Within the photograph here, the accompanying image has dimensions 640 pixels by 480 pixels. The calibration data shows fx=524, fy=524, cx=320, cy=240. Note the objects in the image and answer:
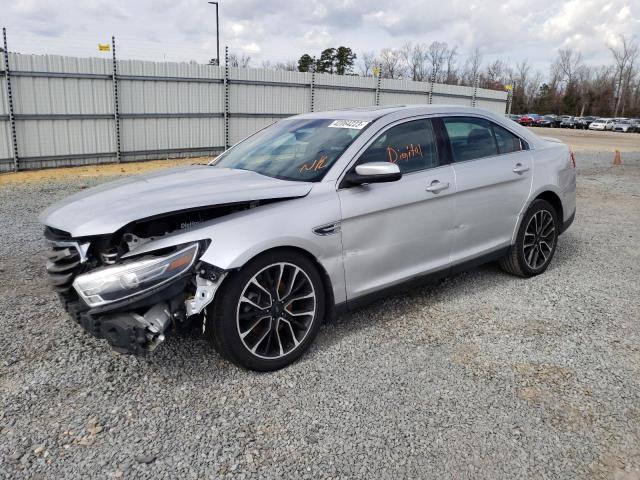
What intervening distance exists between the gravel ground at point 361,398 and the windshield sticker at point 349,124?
1.46 metres

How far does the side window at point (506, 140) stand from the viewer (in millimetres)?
4715

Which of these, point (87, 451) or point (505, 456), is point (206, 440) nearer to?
point (87, 451)

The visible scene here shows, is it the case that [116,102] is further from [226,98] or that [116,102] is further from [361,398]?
[361,398]

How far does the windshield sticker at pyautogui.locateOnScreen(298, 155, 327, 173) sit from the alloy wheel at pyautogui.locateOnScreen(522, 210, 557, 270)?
2.27 meters

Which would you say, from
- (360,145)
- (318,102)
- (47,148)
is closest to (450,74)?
(318,102)

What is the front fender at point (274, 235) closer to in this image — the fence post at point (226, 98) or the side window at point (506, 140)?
the side window at point (506, 140)

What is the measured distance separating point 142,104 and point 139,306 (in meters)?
11.7

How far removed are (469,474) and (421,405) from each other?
0.56 m

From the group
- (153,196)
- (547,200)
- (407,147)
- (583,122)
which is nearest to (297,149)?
(407,147)

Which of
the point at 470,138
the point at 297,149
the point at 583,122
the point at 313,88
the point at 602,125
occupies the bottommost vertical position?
the point at 602,125

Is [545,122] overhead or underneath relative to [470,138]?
→ underneath

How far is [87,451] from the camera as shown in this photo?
2.54m

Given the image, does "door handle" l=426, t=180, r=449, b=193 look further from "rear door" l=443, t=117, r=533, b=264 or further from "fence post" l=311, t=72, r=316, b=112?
"fence post" l=311, t=72, r=316, b=112

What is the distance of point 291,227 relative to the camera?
319 cm
